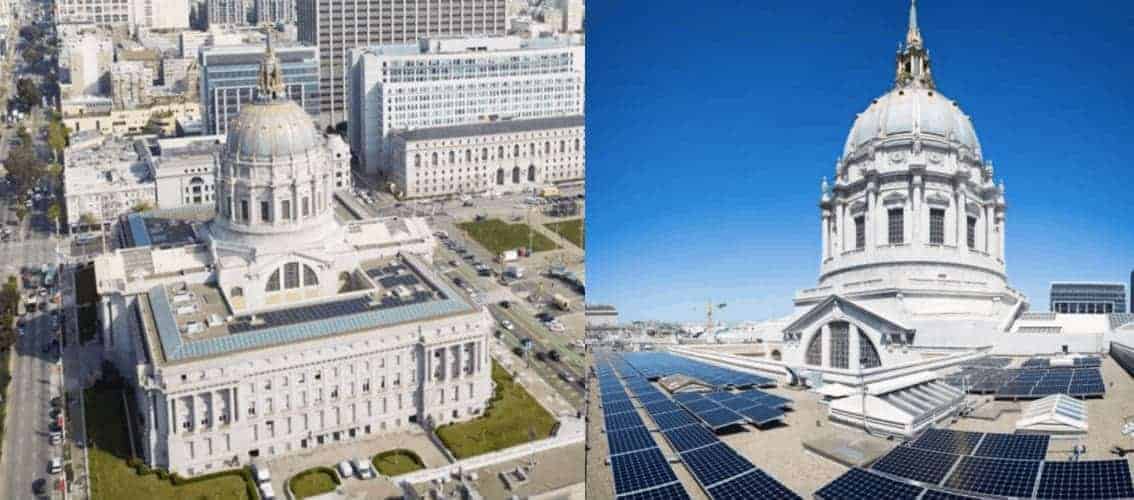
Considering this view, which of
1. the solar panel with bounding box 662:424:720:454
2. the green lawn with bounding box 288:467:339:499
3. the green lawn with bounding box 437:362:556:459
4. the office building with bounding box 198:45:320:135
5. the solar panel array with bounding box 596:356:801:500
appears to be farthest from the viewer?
the office building with bounding box 198:45:320:135

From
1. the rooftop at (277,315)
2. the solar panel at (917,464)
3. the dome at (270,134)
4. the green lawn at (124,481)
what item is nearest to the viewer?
the solar panel at (917,464)

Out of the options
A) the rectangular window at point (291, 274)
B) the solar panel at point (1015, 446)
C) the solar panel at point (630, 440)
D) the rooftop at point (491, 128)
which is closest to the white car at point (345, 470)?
the rectangular window at point (291, 274)

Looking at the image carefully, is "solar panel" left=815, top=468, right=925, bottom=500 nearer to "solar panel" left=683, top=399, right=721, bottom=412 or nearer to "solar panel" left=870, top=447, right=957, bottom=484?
"solar panel" left=870, top=447, right=957, bottom=484

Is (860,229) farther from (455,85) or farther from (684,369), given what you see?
(455,85)

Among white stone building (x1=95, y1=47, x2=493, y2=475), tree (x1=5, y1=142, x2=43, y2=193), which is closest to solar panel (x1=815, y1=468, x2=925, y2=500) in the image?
white stone building (x1=95, y1=47, x2=493, y2=475)

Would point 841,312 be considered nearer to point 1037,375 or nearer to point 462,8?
point 1037,375

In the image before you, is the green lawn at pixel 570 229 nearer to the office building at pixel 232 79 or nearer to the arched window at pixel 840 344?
the office building at pixel 232 79
